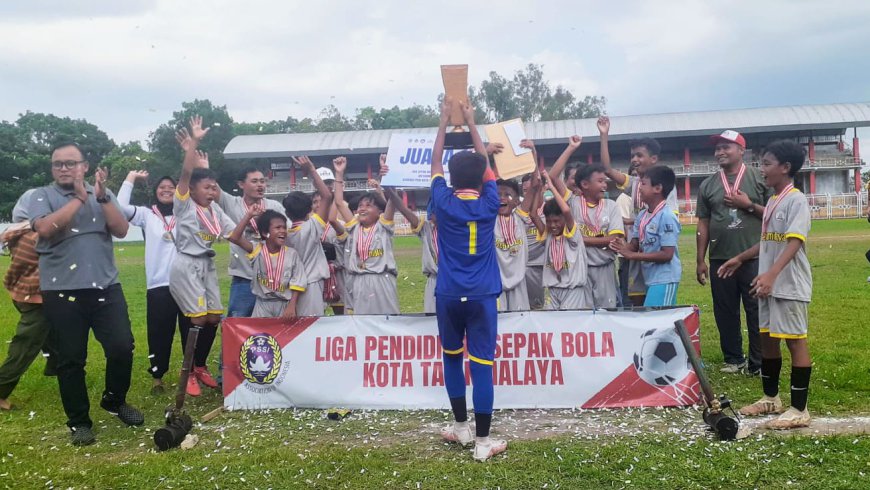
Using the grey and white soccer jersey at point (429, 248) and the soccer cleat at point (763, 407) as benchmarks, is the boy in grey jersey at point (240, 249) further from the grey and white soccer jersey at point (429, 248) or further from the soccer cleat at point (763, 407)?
the soccer cleat at point (763, 407)

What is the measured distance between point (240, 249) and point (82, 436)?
2.43m

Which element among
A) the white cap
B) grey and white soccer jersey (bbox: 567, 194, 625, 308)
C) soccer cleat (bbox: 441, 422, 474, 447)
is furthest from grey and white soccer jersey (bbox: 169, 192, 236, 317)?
grey and white soccer jersey (bbox: 567, 194, 625, 308)

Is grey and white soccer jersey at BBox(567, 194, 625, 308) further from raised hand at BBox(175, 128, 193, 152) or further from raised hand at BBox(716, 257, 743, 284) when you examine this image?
raised hand at BBox(175, 128, 193, 152)

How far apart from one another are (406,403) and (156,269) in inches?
124

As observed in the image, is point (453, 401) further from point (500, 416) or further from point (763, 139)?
point (763, 139)

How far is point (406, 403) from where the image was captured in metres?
5.80

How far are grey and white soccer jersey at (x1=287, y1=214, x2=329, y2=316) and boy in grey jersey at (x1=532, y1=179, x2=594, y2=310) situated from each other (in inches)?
88.4

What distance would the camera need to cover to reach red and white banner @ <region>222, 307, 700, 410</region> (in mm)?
5598

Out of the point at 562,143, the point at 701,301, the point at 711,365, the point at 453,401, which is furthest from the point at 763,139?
the point at 453,401

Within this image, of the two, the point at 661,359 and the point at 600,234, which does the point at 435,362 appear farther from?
the point at 600,234

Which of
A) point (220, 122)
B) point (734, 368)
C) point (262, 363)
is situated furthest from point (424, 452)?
point (220, 122)

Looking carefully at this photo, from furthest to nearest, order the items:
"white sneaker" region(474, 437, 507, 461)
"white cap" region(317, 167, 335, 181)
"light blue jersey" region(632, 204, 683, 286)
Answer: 1. "white cap" region(317, 167, 335, 181)
2. "light blue jersey" region(632, 204, 683, 286)
3. "white sneaker" region(474, 437, 507, 461)

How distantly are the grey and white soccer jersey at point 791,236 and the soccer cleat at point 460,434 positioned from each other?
2669mm

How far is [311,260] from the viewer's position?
6496 mm
